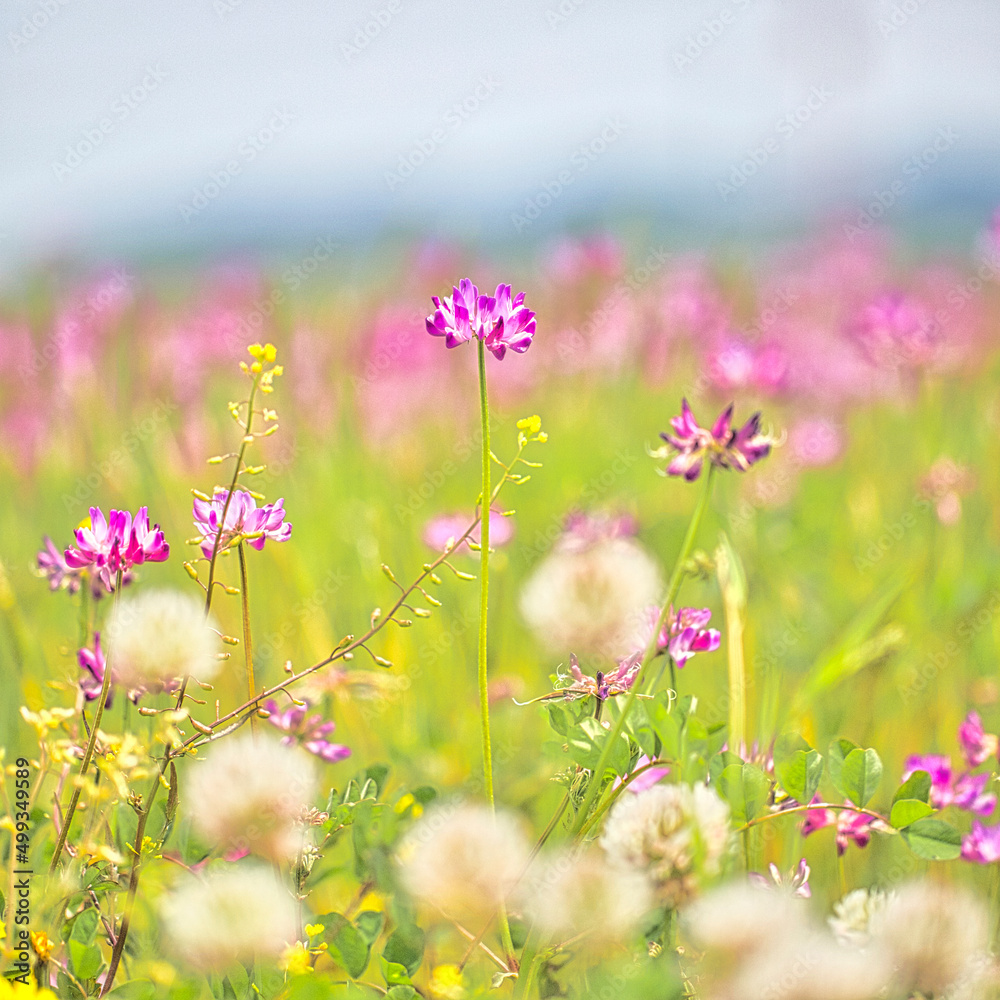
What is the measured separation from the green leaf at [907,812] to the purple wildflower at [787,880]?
98 millimetres

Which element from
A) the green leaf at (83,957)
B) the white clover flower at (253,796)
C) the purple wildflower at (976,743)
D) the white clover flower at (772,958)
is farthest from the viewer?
the purple wildflower at (976,743)

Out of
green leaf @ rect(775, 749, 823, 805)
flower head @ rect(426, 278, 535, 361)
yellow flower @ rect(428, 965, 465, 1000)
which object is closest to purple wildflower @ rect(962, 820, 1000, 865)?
green leaf @ rect(775, 749, 823, 805)

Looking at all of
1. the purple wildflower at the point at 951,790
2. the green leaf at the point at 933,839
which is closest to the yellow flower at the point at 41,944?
the green leaf at the point at 933,839

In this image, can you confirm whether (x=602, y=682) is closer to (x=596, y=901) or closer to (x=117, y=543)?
(x=596, y=901)

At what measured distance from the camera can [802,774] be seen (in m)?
0.88

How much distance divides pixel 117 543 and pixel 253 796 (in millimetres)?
283

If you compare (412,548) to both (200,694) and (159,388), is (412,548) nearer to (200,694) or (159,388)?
(200,694)

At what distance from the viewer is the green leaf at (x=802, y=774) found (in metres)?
0.88

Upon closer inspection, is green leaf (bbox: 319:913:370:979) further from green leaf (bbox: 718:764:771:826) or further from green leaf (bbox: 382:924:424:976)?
green leaf (bbox: 718:764:771:826)

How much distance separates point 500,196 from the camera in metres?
106

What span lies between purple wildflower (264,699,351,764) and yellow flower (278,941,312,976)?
234 millimetres

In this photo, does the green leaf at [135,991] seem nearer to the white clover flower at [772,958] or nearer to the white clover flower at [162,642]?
the white clover flower at [162,642]

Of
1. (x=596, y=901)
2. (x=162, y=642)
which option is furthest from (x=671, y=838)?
(x=162, y=642)

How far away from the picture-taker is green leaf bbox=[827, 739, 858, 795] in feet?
2.94
